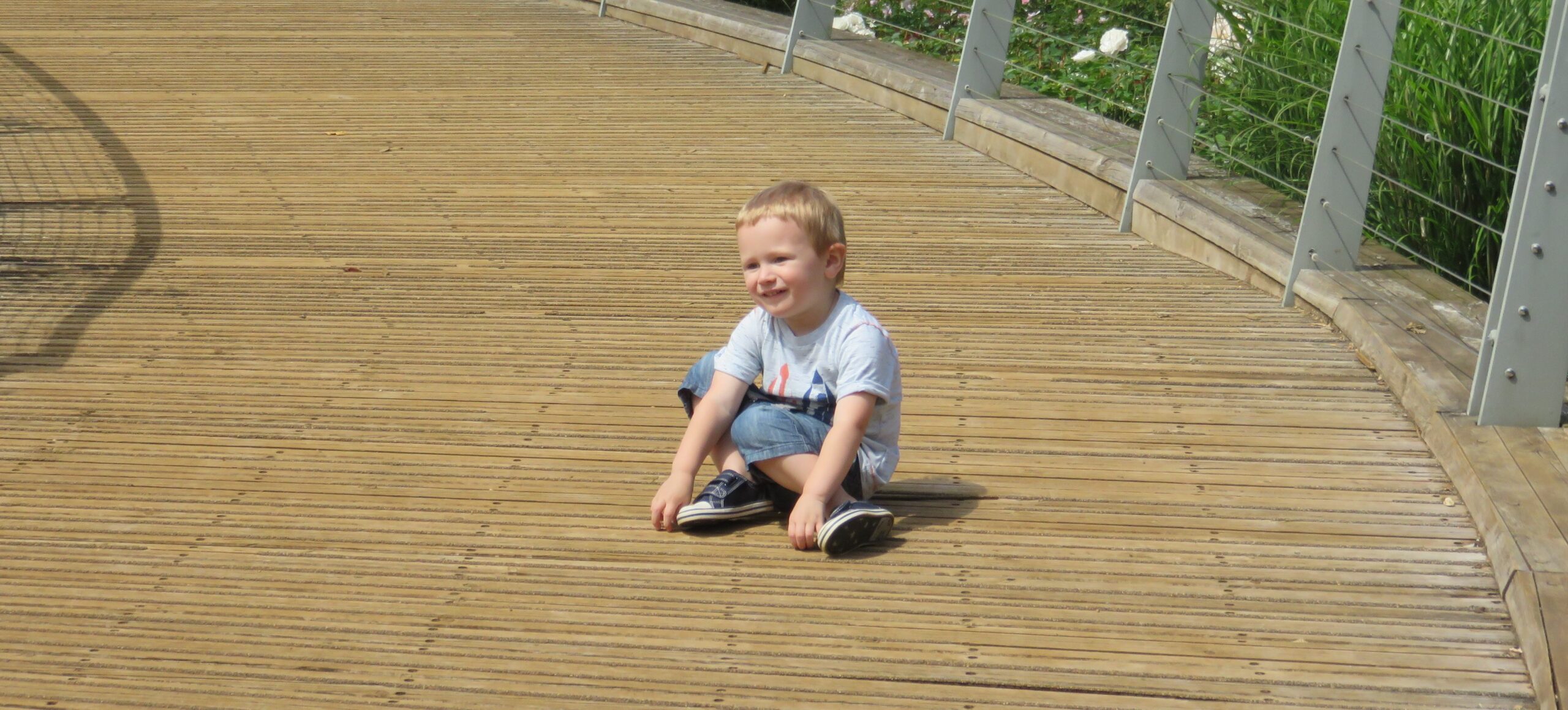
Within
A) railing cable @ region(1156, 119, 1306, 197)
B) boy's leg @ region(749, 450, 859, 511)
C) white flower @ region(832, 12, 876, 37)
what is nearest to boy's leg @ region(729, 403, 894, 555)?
boy's leg @ region(749, 450, 859, 511)

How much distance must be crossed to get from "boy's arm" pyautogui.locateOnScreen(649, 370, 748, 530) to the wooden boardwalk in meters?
0.06

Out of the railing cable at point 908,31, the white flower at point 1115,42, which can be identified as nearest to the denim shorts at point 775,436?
the railing cable at point 908,31

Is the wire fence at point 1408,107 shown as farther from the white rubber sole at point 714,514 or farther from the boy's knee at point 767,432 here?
the white rubber sole at point 714,514

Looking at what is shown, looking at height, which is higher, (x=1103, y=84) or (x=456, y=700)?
(x=1103, y=84)

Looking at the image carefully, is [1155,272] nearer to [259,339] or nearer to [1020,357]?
[1020,357]

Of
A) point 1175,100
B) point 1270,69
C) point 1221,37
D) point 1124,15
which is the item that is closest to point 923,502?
point 1270,69

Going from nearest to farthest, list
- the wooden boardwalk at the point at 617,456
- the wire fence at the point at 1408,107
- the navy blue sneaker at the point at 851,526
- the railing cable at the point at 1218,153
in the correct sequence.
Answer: the wooden boardwalk at the point at 617,456
the navy blue sneaker at the point at 851,526
the wire fence at the point at 1408,107
the railing cable at the point at 1218,153

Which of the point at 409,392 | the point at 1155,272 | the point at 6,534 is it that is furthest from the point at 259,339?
the point at 1155,272

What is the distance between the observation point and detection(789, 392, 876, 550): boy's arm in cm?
286

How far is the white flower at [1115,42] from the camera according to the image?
679cm

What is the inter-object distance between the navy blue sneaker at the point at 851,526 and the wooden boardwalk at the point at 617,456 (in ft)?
0.17

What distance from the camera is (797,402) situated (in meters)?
3.08

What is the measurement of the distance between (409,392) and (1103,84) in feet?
13.1

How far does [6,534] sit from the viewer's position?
304 cm
